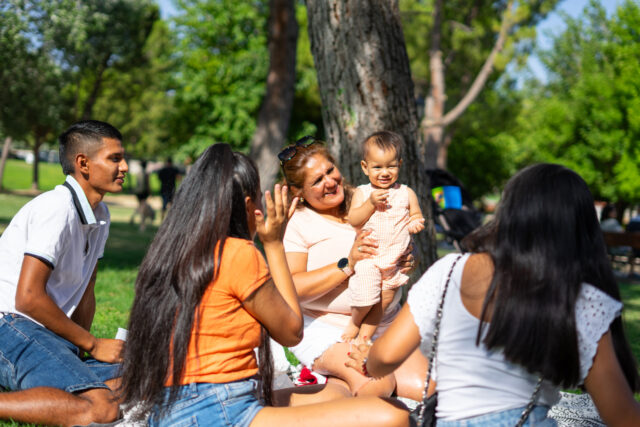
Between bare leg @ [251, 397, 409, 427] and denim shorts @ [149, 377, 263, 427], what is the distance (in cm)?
7

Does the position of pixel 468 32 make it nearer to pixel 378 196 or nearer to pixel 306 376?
pixel 378 196

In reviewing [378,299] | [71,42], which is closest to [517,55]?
[71,42]

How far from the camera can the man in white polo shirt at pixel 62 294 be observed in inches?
125

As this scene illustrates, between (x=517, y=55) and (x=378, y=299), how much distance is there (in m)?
22.8

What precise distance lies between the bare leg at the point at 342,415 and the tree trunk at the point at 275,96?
40.7ft

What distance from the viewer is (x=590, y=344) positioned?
6.58 feet

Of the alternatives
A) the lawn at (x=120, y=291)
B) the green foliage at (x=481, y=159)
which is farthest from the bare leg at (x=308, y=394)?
the green foliage at (x=481, y=159)

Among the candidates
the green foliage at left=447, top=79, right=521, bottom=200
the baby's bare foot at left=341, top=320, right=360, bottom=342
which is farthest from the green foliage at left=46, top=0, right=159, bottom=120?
the green foliage at left=447, top=79, right=521, bottom=200

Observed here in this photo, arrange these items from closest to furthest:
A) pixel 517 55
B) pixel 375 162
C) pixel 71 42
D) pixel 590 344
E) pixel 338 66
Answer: pixel 590 344 < pixel 375 162 < pixel 338 66 < pixel 71 42 < pixel 517 55

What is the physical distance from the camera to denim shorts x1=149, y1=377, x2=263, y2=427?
2.40 m

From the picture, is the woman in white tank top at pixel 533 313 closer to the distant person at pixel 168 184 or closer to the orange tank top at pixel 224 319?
the orange tank top at pixel 224 319

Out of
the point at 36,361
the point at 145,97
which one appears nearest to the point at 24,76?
the point at 36,361

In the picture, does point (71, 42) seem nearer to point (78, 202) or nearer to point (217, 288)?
point (78, 202)

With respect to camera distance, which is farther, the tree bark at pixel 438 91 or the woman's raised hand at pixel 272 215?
the tree bark at pixel 438 91
